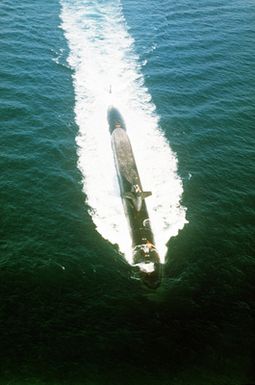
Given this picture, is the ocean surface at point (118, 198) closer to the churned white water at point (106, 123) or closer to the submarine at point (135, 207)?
the churned white water at point (106, 123)

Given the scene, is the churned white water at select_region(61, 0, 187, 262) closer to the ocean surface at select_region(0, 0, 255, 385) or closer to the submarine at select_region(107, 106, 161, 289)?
the ocean surface at select_region(0, 0, 255, 385)

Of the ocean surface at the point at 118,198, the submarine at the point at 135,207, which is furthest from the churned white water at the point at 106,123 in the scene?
the submarine at the point at 135,207

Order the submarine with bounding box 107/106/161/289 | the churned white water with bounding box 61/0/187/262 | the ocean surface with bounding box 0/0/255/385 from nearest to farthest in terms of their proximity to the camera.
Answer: the ocean surface with bounding box 0/0/255/385 → the submarine with bounding box 107/106/161/289 → the churned white water with bounding box 61/0/187/262

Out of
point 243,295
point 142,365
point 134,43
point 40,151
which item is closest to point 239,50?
point 134,43

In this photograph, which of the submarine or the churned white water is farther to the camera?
the churned white water

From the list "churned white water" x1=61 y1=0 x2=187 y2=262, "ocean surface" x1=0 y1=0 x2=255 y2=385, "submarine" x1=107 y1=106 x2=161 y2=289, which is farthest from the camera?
"churned white water" x1=61 y1=0 x2=187 y2=262

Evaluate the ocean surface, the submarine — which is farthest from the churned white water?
the submarine
